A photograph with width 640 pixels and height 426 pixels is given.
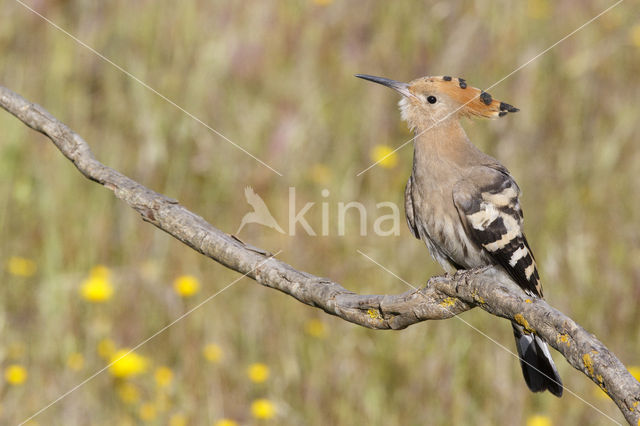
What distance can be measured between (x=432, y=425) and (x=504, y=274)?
59 cm

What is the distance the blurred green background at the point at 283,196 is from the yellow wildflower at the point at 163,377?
0.01m

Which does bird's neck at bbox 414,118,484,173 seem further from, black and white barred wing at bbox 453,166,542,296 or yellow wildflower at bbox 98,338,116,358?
yellow wildflower at bbox 98,338,116,358

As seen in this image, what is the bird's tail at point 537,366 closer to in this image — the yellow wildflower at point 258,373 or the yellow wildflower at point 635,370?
the yellow wildflower at point 635,370

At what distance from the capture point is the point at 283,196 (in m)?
3.90

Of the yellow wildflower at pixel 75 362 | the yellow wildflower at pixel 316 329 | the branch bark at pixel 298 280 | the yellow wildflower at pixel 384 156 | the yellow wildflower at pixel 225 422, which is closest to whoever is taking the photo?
the branch bark at pixel 298 280

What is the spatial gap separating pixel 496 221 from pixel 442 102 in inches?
19.7

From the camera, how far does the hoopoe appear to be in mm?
2809

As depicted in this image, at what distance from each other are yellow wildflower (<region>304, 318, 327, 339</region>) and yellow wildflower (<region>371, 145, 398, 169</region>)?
1096 mm

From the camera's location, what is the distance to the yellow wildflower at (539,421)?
2.85 m

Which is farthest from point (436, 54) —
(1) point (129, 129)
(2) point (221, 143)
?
(1) point (129, 129)

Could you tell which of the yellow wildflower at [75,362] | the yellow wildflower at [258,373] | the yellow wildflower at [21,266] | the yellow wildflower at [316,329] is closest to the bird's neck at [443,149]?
the yellow wildflower at [316,329]

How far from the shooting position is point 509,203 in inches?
113

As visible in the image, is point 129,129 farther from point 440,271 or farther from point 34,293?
point 440,271

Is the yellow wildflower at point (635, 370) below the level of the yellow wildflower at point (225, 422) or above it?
above
